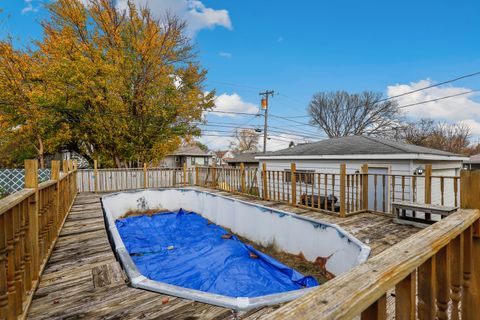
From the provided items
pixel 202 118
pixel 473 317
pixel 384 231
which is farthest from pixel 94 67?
pixel 473 317

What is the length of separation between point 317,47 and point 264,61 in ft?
11.7

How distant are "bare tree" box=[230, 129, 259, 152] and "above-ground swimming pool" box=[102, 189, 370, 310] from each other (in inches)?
1154

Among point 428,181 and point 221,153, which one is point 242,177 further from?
point 221,153

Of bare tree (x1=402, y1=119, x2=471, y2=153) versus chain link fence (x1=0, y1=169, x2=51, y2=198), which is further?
bare tree (x1=402, y1=119, x2=471, y2=153)

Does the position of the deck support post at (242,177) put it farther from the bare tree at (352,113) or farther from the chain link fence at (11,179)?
the bare tree at (352,113)

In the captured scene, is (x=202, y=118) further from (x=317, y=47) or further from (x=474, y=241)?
(x=474, y=241)

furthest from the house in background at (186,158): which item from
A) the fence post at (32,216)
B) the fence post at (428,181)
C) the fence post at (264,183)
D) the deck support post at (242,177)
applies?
the fence post at (32,216)

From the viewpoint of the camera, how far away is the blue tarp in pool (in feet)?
10.6

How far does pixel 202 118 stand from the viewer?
44.9 feet

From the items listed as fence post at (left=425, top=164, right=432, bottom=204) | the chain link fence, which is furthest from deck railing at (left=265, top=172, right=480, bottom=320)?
the chain link fence

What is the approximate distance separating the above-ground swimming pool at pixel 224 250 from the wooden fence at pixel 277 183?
110cm

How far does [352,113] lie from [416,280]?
27.0 metres

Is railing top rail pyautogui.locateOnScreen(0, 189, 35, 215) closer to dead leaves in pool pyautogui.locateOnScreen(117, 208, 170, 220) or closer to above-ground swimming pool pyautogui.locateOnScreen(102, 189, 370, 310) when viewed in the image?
above-ground swimming pool pyautogui.locateOnScreen(102, 189, 370, 310)

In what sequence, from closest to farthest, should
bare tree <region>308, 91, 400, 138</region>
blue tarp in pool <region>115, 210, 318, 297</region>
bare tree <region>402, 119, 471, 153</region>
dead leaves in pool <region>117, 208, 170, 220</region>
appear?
blue tarp in pool <region>115, 210, 318, 297</region>, dead leaves in pool <region>117, 208, 170, 220</region>, bare tree <region>402, 119, 471, 153</region>, bare tree <region>308, 91, 400, 138</region>
